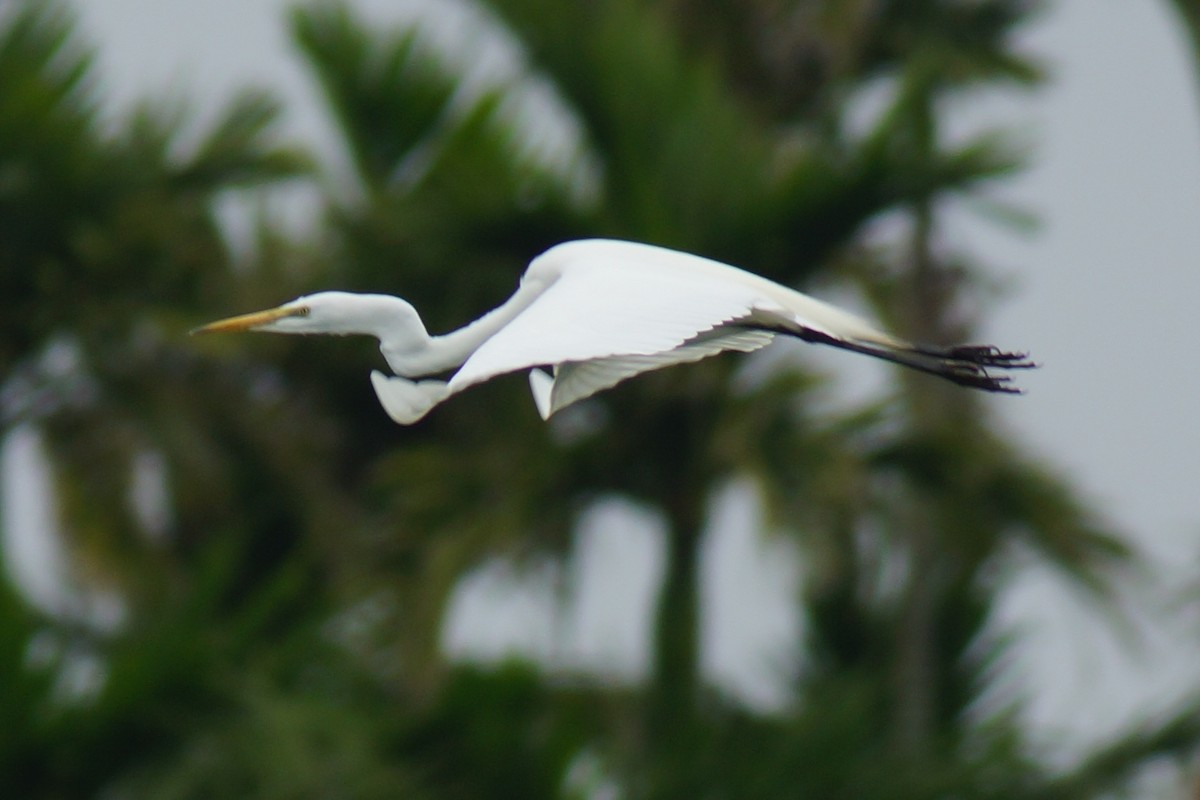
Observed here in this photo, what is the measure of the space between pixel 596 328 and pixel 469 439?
4543mm

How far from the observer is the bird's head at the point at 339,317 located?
395 centimetres

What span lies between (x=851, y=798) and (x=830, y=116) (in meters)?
2.76

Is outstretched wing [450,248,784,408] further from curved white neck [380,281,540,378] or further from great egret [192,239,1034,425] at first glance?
curved white neck [380,281,540,378]

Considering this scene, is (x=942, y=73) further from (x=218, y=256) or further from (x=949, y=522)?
(x=218, y=256)

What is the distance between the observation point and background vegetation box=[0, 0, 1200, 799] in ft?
22.6

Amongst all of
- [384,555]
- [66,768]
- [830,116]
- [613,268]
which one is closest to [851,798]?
[384,555]

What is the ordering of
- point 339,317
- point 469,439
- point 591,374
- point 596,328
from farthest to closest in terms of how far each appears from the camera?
1. point 469,439
2. point 591,374
3. point 339,317
4. point 596,328

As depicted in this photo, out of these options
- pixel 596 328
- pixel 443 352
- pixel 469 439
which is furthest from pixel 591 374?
pixel 469 439

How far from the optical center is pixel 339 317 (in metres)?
3.97

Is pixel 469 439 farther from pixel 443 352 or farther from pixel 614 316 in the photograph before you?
pixel 614 316

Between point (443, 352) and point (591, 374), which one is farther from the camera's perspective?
point (591, 374)

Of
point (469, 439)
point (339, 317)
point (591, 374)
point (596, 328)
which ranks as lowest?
point (596, 328)

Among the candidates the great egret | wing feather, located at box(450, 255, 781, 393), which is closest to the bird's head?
the great egret

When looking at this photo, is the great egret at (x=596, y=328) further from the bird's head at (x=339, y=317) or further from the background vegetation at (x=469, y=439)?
the background vegetation at (x=469, y=439)
